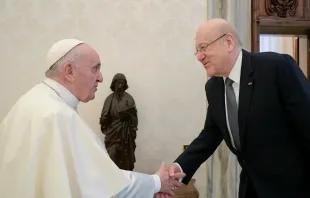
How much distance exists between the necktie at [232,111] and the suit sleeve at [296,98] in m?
0.31

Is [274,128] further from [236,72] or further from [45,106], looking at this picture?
[45,106]

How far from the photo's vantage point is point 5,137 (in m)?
2.09

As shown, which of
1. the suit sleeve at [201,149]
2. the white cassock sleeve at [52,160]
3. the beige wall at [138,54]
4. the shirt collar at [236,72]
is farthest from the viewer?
the beige wall at [138,54]

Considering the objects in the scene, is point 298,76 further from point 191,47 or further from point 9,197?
point 191,47

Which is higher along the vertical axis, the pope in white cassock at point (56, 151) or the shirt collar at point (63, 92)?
the shirt collar at point (63, 92)

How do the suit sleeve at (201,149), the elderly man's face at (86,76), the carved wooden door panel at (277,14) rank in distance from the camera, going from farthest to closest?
1. the carved wooden door panel at (277,14)
2. the suit sleeve at (201,149)
3. the elderly man's face at (86,76)

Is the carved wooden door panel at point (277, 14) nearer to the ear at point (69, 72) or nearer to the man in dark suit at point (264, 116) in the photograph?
the man in dark suit at point (264, 116)

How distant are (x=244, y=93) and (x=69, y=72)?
999mm

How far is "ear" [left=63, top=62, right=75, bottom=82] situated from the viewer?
2.21 metres

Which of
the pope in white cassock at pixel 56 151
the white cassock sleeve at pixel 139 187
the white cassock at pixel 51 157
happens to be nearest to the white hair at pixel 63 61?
the pope in white cassock at pixel 56 151

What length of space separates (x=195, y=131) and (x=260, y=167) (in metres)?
2.26

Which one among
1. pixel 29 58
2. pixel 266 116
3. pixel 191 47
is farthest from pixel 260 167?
pixel 29 58

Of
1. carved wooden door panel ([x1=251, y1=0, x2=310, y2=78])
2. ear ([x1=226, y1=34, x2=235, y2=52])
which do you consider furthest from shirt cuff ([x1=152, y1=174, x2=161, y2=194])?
carved wooden door panel ([x1=251, y1=0, x2=310, y2=78])

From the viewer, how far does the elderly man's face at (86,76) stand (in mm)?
2242
